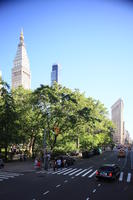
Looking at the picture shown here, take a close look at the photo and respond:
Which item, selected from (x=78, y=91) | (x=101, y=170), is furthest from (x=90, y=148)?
(x=101, y=170)

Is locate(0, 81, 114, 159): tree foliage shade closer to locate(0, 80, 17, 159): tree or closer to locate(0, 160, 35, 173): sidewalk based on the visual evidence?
locate(0, 80, 17, 159): tree

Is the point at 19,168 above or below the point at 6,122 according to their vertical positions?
below

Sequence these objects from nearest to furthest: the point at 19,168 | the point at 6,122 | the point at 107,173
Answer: the point at 107,173
the point at 19,168
the point at 6,122

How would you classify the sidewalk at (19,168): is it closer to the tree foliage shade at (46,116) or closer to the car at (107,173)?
the tree foliage shade at (46,116)

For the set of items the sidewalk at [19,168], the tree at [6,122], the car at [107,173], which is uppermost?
the tree at [6,122]

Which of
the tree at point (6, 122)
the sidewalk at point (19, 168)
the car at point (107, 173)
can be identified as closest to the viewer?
the car at point (107, 173)

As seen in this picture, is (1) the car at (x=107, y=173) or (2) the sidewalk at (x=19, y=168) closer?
(1) the car at (x=107, y=173)

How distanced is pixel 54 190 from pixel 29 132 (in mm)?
27840

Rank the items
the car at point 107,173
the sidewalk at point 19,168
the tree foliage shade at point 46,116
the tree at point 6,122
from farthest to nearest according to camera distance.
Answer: the tree foliage shade at point 46,116
the tree at point 6,122
the sidewalk at point 19,168
the car at point 107,173

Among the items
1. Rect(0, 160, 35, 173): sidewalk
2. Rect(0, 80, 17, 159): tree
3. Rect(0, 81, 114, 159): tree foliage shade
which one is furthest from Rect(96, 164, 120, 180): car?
Rect(0, 80, 17, 159): tree

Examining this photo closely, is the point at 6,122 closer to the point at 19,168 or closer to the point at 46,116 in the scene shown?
the point at 46,116

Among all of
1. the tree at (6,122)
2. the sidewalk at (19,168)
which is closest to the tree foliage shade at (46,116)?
the tree at (6,122)

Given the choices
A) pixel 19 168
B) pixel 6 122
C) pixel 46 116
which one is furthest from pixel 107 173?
pixel 6 122

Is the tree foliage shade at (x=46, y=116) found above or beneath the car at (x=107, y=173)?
above
